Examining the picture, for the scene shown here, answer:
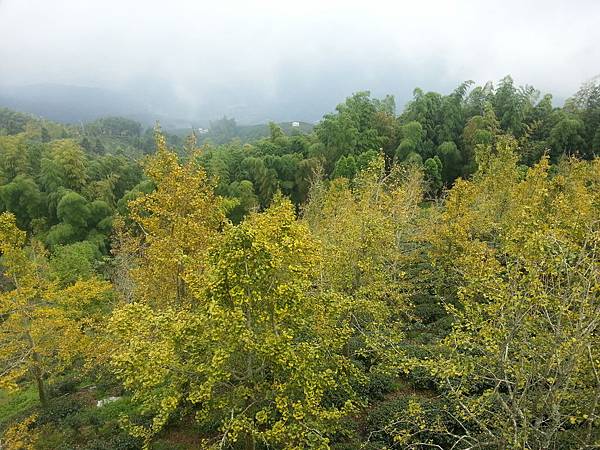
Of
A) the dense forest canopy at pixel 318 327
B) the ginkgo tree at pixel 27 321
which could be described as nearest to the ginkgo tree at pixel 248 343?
the dense forest canopy at pixel 318 327

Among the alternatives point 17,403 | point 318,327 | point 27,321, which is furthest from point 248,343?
point 17,403

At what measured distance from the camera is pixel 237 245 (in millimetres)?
7227

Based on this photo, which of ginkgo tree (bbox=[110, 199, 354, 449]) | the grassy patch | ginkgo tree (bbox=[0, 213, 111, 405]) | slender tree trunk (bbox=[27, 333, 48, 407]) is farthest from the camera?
the grassy patch

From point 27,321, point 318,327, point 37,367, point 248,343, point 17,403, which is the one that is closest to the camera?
point 248,343

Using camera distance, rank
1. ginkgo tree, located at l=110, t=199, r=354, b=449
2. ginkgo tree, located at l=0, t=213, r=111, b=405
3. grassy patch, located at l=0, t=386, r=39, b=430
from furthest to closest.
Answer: grassy patch, located at l=0, t=386, r=39, b=430 < ginkgo tree, located at l=0, t=213, r=111, b=405 < ginkgo tree, located at l=110, t=199, r=354, b=449

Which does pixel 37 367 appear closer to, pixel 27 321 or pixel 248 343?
pixel 27 321

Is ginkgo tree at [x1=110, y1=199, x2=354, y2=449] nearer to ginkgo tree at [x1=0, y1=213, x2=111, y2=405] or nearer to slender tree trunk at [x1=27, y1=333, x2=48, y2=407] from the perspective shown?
ginkgo tree at [x1=0, y1=213, x2=111, y2=405]

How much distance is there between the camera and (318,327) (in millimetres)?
8672

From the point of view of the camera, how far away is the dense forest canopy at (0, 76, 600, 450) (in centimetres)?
657

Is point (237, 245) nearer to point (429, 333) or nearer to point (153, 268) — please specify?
point (153, 268)

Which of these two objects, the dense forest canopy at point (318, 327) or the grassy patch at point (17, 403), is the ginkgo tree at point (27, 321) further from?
the grassy patch at point (17, 403)

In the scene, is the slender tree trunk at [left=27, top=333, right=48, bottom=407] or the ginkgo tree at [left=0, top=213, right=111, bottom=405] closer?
the ginkgo tree at [left=0, top=213, right=111, bottom=405]

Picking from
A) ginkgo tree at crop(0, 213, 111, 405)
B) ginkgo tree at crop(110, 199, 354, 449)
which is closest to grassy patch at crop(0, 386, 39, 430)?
ginkgo tree at crop(0, 213, 111, 405)

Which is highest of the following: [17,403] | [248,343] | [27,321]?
[248,343]
